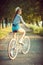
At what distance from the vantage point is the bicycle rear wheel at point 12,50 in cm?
236

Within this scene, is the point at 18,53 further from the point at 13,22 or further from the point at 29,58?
the point at 13,22

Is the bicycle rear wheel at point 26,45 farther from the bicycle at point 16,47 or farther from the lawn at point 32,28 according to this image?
the lawn at point 32,28

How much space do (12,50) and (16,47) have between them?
0.07m

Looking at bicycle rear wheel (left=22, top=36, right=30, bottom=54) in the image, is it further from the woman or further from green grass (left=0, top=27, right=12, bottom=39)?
green grass (left=0, top=27, right=12, bottom=39)

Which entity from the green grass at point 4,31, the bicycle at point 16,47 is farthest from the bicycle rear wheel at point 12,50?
the green grass at point 4,31

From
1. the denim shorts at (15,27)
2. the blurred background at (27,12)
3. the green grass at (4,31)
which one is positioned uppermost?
the blurred background at (27,12)

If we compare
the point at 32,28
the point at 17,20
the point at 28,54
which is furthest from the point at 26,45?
the point at 17,20

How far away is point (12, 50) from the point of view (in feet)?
7.86

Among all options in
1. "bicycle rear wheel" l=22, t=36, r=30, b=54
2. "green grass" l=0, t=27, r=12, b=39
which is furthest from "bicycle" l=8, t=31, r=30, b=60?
"green grass" l=0, t=27, r=12, b=39

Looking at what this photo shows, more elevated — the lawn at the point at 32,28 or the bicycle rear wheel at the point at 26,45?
the lawn at the point at 32,28

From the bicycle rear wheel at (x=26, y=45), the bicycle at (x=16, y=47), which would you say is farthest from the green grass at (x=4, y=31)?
the bicycle rear wheel at (x=26, y=45)

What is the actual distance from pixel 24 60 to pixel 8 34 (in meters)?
0.36

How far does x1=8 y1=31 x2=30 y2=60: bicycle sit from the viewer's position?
2.36m

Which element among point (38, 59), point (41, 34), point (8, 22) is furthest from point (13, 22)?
point (38, 59)
